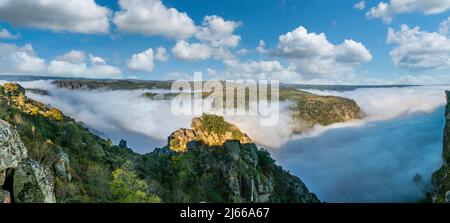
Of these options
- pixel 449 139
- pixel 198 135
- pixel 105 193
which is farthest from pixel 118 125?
pixel 105 193

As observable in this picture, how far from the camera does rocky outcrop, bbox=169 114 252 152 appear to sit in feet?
257

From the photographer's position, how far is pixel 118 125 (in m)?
145

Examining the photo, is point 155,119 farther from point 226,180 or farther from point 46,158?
point 46,158

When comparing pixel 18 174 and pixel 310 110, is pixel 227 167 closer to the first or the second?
pixel 18 174

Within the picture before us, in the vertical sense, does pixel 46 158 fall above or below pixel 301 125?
above

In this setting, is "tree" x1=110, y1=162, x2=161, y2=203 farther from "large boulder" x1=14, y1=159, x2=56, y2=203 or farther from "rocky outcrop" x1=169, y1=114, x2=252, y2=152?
"rocky outcrop" x1=169, y1=114, x2=252, y2=152

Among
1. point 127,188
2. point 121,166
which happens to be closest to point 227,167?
point 121,166

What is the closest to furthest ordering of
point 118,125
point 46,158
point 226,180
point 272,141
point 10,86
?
1. point 46,158
2. point 10,86
3. point 226,180
4. point 118,125
5. point 272,141

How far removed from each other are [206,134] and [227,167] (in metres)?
12.3

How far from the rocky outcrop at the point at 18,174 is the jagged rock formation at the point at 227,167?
45.3 meters

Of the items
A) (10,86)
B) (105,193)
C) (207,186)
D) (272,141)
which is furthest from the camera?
(272,141)

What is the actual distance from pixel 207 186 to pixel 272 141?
124087 millimetres

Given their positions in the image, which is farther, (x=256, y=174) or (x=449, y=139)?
(x=449, y=139)
